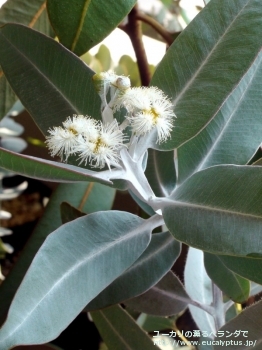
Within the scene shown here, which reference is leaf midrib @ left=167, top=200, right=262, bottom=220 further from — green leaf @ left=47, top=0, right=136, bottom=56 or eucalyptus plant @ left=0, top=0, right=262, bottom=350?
green leaf @ left=47, top=0, right=136, bottom=56

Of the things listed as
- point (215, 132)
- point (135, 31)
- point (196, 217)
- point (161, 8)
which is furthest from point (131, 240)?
point (161, 8)

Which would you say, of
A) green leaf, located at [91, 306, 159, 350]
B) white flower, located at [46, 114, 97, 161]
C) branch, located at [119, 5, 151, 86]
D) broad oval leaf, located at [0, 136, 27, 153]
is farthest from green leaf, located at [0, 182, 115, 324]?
Answer: broad oval leaf, located at [0, 136, 27, 153]

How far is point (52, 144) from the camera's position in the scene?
1.52ft

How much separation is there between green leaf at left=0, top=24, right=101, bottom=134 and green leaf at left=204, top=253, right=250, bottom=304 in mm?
298

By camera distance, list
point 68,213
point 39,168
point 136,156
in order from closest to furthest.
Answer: point 39,168, point 136,156, point 68,213

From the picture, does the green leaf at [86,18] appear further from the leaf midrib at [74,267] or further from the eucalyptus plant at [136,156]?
the leaf midrib at [74,267]

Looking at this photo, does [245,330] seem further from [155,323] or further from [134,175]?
[155,323]

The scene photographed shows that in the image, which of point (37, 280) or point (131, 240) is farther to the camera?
point (131, 240)

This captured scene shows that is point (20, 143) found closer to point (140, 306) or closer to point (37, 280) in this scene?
point (140, 306)

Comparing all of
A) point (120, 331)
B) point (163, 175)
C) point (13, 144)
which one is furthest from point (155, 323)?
point (13, 144)

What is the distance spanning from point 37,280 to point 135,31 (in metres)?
0.57

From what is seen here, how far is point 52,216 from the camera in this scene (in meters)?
0.83

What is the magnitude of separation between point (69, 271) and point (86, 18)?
329 millimetres

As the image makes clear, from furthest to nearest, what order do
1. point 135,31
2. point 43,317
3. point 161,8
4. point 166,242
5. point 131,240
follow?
point 161,8 → point 135,31 → point 166,242 → point 131,240 → point 43,317
